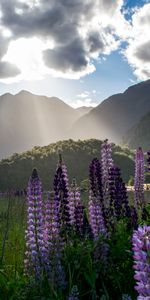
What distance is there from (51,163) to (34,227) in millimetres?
35417

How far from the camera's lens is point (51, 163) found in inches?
1607

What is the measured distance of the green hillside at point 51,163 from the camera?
38553 mm

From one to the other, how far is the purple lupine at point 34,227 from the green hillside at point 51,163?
3012cm

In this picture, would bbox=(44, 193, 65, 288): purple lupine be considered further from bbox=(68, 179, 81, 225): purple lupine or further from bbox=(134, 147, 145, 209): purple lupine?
bbox=(134, 147, 145, 209): purple lupine

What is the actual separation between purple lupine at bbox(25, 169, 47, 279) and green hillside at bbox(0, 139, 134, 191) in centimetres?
3012

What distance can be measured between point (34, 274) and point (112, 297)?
3.11ft

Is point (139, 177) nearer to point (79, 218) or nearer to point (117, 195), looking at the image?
point (117, 195)

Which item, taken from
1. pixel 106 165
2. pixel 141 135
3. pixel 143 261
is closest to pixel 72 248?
pixel 106 165

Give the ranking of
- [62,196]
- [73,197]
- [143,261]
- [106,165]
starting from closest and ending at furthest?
[143,261]
[62,196]
[73,197]
[106,165]

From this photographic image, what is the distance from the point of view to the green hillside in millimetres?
38553

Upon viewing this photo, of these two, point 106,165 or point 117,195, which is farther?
point 106,165

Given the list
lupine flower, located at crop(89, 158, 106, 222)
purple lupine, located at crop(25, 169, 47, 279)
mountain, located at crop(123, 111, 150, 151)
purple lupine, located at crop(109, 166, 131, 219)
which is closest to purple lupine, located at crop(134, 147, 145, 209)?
purple lupine, located at crop(109, 166, 131, 219)

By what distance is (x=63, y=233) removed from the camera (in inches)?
223

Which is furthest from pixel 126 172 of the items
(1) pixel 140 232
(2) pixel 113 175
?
(1) pixel 140 232
